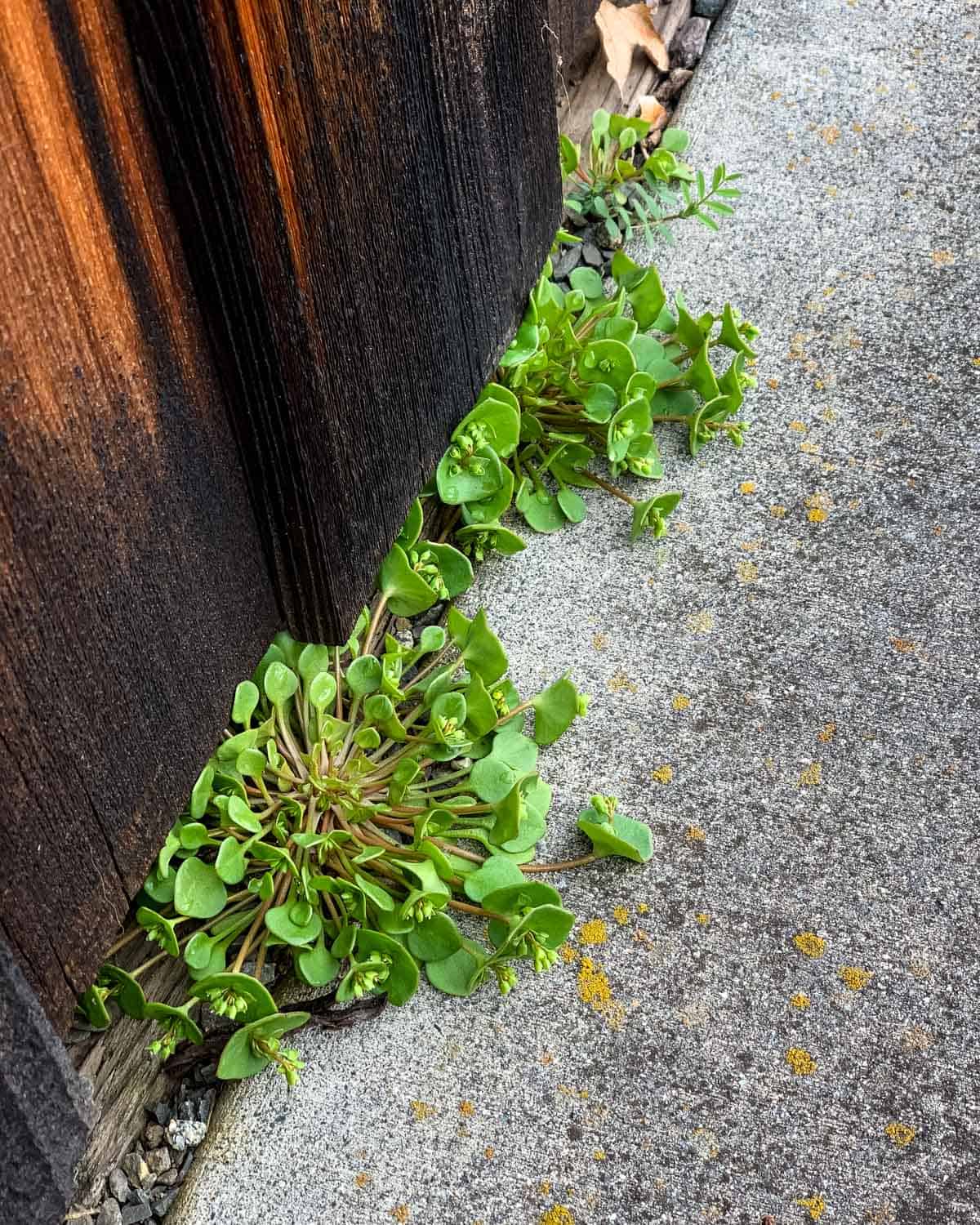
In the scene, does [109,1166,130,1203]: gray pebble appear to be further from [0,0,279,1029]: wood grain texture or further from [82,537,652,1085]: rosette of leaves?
[0,0,279,1029]: wood grain texture

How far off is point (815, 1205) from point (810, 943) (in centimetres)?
32

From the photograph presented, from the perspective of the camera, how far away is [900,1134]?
1.38 metres

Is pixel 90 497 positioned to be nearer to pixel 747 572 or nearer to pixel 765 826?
pixel 765 826

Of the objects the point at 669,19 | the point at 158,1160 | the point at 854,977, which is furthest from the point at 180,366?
the point at 669,19

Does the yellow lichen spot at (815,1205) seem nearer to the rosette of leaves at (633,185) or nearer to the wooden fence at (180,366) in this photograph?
the wooden fence at (180,366)

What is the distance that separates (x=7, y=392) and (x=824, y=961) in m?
1.21

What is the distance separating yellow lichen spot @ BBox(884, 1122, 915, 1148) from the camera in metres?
1.38

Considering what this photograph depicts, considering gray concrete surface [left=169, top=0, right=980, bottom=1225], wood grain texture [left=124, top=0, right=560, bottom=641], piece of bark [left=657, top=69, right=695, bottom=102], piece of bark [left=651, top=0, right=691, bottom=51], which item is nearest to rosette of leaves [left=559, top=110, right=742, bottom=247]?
gray concrete surface [left=169, top=0, right=980, bottom=1225]

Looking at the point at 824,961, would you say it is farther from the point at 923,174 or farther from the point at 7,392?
the point at 923,174

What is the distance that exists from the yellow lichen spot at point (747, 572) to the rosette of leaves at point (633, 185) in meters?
0.85

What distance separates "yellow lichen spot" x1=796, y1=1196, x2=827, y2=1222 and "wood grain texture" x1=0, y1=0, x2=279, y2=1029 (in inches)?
33.8

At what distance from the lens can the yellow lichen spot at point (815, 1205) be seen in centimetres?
134

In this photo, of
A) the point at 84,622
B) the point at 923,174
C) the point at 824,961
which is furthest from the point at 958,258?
the point at 84,622

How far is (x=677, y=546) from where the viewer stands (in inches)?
79.2
